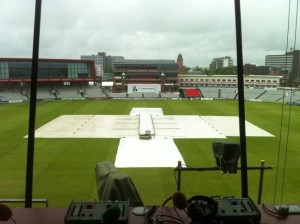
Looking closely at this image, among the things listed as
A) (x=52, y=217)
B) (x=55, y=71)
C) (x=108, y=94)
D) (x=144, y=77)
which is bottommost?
(x=52, y=217)

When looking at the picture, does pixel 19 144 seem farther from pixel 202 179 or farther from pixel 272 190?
pixel 272 190

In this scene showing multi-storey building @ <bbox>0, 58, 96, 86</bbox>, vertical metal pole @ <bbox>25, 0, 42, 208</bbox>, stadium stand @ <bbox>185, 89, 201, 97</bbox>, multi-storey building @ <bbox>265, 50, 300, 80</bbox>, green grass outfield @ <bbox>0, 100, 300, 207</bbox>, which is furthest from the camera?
stadium stand @ <bbox>185, 89, 201, 97</bbox>

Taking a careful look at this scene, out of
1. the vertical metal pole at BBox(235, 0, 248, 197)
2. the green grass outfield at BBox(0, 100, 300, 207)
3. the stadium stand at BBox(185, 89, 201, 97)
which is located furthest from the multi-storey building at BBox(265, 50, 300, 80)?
the stadium stand at BBox(185, 89, 201, 97)

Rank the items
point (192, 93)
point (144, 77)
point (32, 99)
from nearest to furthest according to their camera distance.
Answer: point (32, 99) < point (192, 93) < point (144, 77)

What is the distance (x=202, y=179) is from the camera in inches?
268

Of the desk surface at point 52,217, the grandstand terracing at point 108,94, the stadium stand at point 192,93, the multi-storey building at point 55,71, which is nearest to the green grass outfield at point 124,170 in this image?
the desk surface at point 52,217

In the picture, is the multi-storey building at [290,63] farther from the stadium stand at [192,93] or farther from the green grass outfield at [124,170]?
the stadium stand at [192,93]

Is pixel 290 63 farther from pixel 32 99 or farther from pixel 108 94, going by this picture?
pixel 108 94

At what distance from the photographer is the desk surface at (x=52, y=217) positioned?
144cm

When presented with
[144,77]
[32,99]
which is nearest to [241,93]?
[32,99]

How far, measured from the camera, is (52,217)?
1474 mm

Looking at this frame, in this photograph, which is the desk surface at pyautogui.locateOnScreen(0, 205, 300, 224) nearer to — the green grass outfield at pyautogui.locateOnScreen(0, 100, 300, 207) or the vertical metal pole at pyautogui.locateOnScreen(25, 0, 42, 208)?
the vertical metal pole at pyautogui.locateOnScreen(25, 0, 42, 208)

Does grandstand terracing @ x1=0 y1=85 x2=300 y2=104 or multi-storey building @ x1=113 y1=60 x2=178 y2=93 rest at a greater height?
multi-storey building @ x1=113 y1=60 x2=178 y2=93

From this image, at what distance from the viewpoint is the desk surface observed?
1.44 metres
